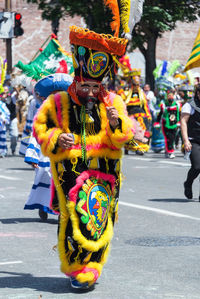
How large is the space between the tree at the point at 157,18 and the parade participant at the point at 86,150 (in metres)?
27.8

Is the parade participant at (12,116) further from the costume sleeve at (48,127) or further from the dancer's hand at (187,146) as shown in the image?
the costume sleeve at (48,127)

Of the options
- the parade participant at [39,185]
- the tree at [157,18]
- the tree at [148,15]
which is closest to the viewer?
the parade participant at [39,185]

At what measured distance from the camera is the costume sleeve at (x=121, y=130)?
248 inches

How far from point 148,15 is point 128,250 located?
26.8 m

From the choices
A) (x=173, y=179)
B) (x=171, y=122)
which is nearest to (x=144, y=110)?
(x=171, y=122)

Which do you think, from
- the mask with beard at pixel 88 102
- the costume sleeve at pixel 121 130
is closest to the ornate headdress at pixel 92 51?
the mask with beard at pixel 88 102

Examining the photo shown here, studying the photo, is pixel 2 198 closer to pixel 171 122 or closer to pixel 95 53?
pixel 95 53

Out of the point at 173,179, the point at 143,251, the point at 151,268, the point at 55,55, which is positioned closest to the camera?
the point at 151,268

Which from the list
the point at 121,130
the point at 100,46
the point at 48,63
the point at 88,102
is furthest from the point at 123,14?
the point at 48,63

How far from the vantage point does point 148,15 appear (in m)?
33.9

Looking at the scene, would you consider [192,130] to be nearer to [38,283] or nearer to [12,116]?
[38,283]

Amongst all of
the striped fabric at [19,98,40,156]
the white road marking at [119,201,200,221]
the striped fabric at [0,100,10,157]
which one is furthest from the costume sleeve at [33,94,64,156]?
the striped fabric at [0,100,10,157]

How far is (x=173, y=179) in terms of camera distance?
1516 centimetres

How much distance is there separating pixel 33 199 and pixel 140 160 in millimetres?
9756
